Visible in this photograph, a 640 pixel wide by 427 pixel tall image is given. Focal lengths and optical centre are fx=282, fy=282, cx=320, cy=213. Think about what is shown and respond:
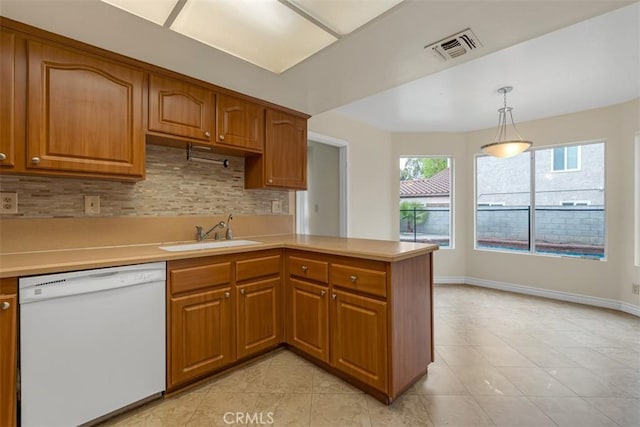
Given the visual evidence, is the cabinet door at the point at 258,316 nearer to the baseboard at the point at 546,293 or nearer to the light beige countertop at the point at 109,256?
the light beige countertop at the point at 109,256

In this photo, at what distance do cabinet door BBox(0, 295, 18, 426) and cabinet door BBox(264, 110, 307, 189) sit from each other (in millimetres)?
1733

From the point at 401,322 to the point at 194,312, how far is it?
1291mm

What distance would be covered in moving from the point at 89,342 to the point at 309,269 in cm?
128

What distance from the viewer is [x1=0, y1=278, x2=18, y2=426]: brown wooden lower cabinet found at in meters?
1.21

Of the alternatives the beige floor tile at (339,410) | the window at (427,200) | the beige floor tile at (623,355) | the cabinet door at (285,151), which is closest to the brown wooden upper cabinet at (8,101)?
the cabinet door at (285,151)

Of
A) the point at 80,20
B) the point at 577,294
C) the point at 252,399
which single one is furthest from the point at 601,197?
the point at 80,20

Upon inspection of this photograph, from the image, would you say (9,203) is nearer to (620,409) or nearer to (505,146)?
(620,409)

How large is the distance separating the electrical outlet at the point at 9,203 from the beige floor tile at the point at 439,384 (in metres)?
2.61

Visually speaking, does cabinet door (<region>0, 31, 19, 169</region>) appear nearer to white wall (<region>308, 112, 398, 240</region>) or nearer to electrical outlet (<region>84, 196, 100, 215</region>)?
electrical outlet (<region>84, 196, 100, 215</region>)

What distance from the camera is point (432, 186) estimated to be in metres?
4.73

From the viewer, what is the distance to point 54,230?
173 cm

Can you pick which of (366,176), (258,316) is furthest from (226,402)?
(366,176)

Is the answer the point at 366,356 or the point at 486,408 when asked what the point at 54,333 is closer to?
the point at 366,356

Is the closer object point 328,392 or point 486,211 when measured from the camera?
point 328,392
